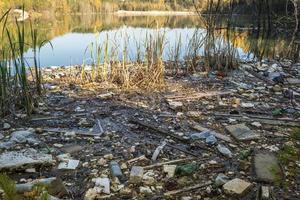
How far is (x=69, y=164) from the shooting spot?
3.02 m

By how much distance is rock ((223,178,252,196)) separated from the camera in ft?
8.44

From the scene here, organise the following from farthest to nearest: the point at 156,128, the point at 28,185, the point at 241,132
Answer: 1. the point at 156,128
2. the point at 241,132
3. the point at 28,185

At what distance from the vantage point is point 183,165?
3.01 metres

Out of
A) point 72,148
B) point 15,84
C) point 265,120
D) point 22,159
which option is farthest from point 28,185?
point 265,120

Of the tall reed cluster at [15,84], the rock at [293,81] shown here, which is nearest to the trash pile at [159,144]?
the tall reed cluster at [15,84]

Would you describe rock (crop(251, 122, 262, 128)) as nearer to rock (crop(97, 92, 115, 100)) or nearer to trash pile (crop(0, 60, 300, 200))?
trash pile (crop(0, 60, 300, 200))

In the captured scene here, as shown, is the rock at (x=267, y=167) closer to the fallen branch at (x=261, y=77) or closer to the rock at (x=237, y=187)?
the rock at (x=237, y=187)

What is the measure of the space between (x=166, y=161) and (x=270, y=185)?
0.90m

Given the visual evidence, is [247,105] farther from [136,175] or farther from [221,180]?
[136,175]

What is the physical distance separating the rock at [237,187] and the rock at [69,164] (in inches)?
50.8

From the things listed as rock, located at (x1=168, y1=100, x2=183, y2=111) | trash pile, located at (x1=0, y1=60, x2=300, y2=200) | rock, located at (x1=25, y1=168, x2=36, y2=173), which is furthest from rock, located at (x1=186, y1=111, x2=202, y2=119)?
rock, located at (x1=25, y1=168, x2=36, y2=173)

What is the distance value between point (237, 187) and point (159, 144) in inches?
41.6

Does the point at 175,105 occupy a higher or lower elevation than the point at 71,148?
higher

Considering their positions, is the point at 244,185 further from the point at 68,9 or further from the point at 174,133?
the point at 68,9
